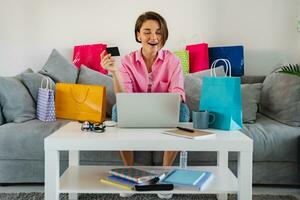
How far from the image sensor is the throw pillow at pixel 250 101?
8.24 ft

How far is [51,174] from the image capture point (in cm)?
153

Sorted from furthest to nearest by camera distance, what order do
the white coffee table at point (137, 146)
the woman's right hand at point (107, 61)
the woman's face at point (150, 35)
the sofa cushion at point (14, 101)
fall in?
the sofa cushion at point (14, 101) → the woman's face at point (150, 35) → the woman's right hand at point (107, 61) → the white coffee table at point (137, 146)

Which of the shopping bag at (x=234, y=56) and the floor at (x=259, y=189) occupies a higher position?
the shopping bag at (x=234, y=56)

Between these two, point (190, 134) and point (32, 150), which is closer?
point (190, 134)

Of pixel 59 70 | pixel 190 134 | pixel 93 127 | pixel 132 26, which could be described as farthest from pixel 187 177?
pixel 132 26

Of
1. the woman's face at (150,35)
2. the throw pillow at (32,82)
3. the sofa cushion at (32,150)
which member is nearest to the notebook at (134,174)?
the sofa cushion at (32,150)

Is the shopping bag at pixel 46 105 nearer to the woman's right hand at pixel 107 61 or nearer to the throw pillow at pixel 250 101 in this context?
the woman's right hand at pixel 107 61

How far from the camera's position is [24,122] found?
243cm

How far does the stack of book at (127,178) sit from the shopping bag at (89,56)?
148 cm

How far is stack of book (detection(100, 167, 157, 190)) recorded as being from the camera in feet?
5.25

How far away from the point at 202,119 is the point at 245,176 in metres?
0.33

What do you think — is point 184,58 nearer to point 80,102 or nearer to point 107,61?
point 80,102

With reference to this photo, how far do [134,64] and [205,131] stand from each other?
0.73 meters

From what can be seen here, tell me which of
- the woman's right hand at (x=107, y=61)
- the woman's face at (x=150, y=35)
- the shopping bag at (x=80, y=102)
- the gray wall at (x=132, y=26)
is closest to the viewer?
the woman's right hand at (x=107, y=61)
